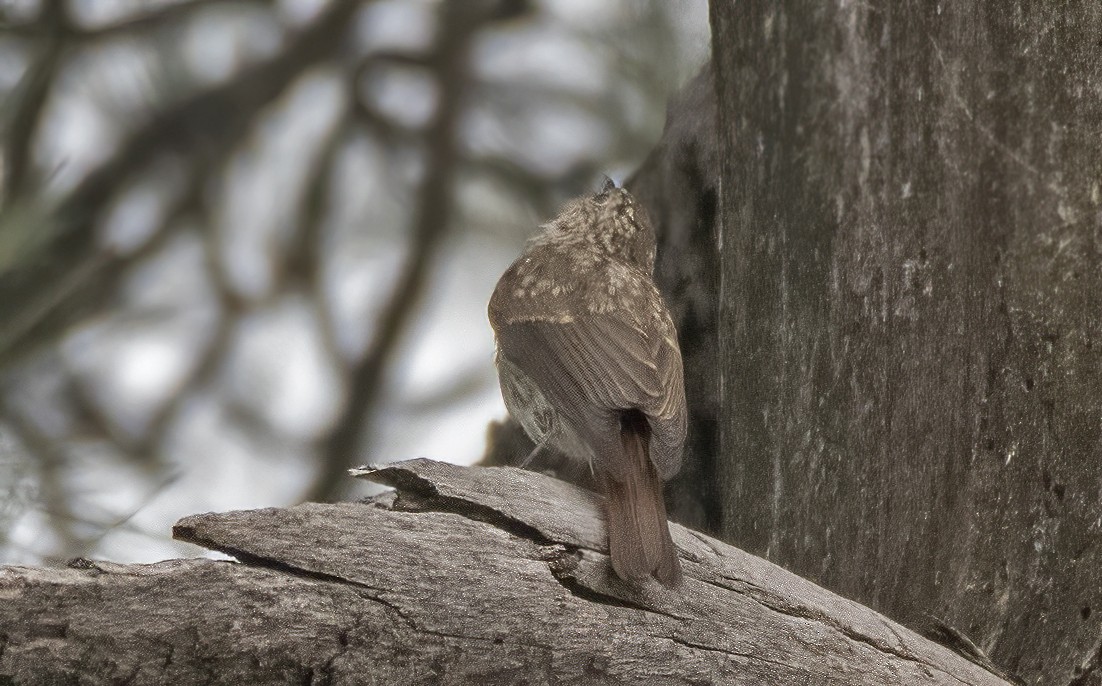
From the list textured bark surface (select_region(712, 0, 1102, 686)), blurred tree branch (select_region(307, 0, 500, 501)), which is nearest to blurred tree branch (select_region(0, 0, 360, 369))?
blurred tree branch (select_region(307, 0, 500, 501))

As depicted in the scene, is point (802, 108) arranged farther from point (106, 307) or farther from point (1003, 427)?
point (106, 307)

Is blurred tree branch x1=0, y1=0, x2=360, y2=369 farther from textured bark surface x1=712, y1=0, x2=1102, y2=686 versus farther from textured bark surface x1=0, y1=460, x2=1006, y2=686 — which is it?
textured bark surface x1=712, y1=0, x2=1102, y2=686

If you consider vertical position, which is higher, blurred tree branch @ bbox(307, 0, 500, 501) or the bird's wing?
blurred tree branch @ bbox(307, 0, 500, 501)

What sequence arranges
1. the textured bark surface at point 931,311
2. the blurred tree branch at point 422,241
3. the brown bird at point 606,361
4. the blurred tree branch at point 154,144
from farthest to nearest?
1. the blurred tree branch at point 422,241
2. the blurred tree branch at point 154,144
3. the textured bark surface at point 931,311
4. the brown bird at point 606,361

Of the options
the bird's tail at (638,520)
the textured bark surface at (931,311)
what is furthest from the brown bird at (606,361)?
the textured bark surface at (931,311)

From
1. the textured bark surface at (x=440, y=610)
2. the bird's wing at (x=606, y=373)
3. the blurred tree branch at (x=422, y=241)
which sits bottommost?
the textured bark surface at (x=440, y=610)

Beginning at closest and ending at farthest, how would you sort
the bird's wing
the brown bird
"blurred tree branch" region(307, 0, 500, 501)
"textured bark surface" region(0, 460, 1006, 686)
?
"textured bark surface" region(0, 460, 1006, 686)
the brown bird
the bird's wing
"blurred tree branch" region(307, 0, 500, 501)

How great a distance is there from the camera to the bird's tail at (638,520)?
6.77ft

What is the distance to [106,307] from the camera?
3459mm

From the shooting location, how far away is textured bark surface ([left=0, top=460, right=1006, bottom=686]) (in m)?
1.62

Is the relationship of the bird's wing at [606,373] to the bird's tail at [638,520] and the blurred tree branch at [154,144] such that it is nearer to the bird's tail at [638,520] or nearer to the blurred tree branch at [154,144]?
the bird's tail at [638,520]

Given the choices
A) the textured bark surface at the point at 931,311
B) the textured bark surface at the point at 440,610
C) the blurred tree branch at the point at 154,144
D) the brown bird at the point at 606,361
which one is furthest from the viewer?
the blurred tree branch at the point at 154,144

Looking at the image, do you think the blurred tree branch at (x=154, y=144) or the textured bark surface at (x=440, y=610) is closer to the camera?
the textured bark surface at (x=440, y=610)

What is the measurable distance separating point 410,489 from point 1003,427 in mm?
1306
